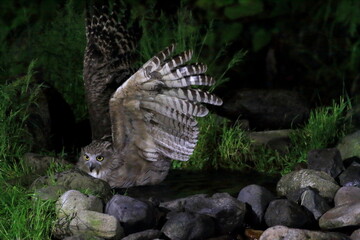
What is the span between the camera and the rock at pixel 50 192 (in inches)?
193

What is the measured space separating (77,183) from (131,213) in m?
0.67

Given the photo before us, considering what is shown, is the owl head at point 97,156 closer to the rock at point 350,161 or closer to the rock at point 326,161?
the rock at point 326,161

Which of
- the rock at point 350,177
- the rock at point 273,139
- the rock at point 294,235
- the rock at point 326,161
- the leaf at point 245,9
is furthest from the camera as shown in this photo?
the leaf at point 245,9

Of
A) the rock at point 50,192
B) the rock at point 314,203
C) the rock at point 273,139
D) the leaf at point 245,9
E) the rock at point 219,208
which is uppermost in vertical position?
the leaf at point 245,9

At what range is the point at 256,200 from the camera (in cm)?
526

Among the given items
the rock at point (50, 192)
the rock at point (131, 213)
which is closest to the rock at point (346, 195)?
the rock at point (131, 213)

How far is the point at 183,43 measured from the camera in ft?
24.6

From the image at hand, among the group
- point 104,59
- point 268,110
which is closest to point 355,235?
point 104,59

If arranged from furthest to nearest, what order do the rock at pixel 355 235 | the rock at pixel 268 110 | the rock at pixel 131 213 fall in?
the rock at pixel 268 110 → the rock at pixel 131 213 → the rock at pixel 355 235

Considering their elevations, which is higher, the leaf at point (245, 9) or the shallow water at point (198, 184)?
the leaf at point (245, 9)

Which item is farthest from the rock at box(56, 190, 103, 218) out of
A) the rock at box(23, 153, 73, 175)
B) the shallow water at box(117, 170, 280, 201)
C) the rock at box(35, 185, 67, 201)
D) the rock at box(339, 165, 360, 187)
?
the rock at box(339, 165, 360, 187)

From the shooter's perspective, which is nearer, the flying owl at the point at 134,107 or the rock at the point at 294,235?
the rock at the point at 294,235

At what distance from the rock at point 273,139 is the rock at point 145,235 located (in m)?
2.52

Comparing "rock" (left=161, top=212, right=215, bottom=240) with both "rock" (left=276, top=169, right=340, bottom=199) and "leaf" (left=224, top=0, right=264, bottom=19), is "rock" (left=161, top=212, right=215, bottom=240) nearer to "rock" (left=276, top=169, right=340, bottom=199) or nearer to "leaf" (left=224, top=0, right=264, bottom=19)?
"rock" (left=276, top=169, right=340, bottom=199)
